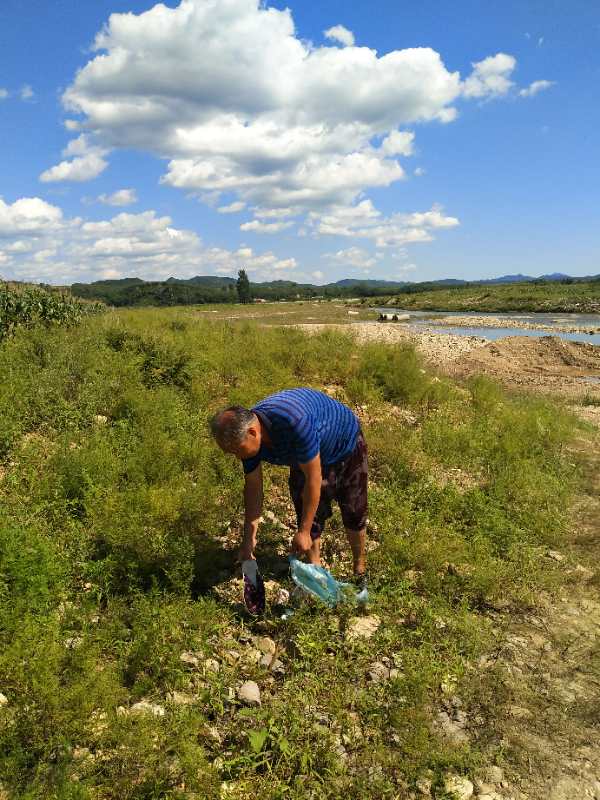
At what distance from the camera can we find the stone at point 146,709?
94.4 inches

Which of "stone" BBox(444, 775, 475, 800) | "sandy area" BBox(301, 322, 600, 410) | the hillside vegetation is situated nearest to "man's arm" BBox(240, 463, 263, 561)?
"stone" BBox(444, 775, 475, 800)

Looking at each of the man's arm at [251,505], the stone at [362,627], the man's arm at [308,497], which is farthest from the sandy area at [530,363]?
the man's arm at [308,497]

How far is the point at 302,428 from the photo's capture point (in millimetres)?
2697

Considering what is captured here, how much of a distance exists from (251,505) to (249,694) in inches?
39.9

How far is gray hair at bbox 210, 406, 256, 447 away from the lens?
8.68ft

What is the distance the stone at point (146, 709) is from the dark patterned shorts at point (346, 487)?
135 cm

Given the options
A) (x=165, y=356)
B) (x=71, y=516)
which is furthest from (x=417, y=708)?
(x=165, y=356)

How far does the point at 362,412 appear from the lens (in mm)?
7039

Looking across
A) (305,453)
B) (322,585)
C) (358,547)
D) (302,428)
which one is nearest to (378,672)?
(322,585)

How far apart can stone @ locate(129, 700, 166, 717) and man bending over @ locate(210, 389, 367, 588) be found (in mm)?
915

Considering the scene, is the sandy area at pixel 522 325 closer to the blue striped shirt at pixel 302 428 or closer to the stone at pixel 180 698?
the blue striped shirt at pixel 302 428

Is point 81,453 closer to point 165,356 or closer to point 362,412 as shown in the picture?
point 165,356

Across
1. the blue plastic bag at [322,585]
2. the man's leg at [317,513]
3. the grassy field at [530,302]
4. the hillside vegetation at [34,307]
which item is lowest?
the blue plastic bag at [322,585]

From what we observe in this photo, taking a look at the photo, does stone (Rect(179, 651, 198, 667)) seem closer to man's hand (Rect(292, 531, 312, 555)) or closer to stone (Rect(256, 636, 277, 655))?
stone (Rect(256, 636, 277, 655))
